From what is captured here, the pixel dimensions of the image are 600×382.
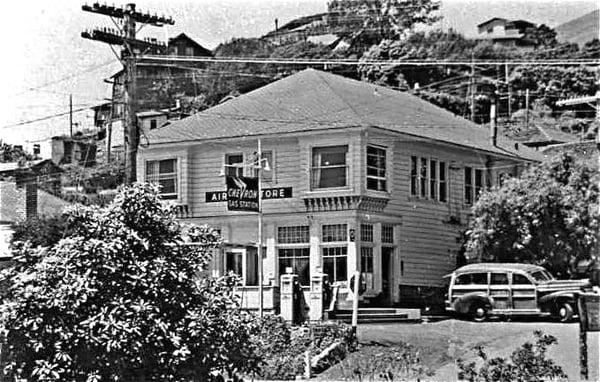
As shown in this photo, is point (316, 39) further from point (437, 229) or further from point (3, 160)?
point (3, 160)

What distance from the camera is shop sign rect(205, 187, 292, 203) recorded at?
1942 centimetres

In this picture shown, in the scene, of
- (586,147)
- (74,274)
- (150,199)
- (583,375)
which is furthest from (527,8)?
(74,274)

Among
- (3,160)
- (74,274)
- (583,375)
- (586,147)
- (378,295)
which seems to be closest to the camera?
(74,274)

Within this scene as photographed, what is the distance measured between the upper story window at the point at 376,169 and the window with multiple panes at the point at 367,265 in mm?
1344

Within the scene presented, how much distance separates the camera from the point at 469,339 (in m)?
17.2

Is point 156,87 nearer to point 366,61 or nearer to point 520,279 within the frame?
point 366,61

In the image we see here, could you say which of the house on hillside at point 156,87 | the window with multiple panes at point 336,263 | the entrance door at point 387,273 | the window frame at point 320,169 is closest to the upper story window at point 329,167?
the window frame at point 320,169

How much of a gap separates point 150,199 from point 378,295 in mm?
11497

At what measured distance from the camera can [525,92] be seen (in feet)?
63.1

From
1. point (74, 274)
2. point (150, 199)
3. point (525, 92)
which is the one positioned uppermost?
point (525, 92)

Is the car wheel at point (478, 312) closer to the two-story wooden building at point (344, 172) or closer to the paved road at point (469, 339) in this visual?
the paved road at point (469, 339)

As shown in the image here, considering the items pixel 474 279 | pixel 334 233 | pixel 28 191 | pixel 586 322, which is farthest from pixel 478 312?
pixel 28 191

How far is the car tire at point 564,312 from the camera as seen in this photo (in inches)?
696

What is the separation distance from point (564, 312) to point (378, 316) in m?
3.76
